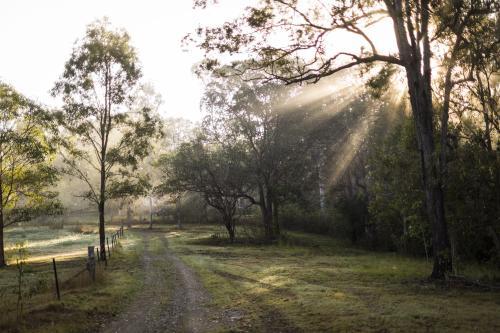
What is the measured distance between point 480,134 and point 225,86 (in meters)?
30.5

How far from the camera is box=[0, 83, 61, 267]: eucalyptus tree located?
2836cm

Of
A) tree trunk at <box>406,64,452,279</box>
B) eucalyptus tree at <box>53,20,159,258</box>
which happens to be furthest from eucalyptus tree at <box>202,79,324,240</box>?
tree trunk at <box>406,64,452,279</box>

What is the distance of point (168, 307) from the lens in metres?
13.0

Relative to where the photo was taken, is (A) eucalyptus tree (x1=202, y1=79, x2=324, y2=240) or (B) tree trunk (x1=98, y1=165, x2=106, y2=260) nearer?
(B) tree trunk (x1=98, y1=165, x2=106, y2=260)

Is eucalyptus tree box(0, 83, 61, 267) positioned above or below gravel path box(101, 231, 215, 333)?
above

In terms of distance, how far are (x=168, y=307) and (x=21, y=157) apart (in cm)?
2223

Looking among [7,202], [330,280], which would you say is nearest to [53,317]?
[330,280]

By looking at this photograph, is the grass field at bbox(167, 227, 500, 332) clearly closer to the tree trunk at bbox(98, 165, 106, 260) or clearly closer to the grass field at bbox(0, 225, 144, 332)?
the grass field at bbox(0, 225, 144, 332)

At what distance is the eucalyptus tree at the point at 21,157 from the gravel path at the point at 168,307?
13692mm

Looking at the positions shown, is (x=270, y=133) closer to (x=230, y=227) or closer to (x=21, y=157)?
(x=230, y=227)

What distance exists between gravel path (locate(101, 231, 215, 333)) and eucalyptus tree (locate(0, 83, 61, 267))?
1369 centimetres

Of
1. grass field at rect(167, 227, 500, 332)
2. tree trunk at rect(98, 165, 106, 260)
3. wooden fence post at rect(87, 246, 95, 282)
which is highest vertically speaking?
tree trunk at rect(98, 165, 106, 260)

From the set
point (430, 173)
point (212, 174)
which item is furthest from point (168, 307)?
point (212, 174)

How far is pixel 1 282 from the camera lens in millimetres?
20062
